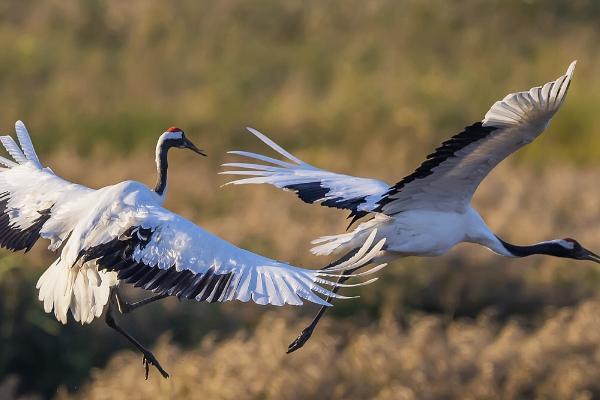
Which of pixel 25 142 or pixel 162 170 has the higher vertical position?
pixel 162 170

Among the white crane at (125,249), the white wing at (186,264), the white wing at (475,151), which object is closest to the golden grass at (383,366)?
the white crane at (125,249)

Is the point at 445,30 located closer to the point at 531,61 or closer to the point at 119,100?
the point at 531,61

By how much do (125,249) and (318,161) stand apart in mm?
10438

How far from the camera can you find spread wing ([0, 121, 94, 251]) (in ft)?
24.0

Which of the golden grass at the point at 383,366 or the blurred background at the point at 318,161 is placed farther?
the blurred background at the point at 318,161

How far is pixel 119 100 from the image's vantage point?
19000mm

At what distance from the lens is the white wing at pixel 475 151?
661cm

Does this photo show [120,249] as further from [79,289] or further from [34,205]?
[34,205]

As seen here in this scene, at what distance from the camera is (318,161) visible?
17.1 metres

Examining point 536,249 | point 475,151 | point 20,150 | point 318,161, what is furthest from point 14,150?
point 318,161

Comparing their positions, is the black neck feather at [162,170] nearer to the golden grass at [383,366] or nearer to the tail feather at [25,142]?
the tail feather at [25,142]

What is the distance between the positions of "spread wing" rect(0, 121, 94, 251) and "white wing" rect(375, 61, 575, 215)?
1546 mm

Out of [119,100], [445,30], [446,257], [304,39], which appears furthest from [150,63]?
[446,257]

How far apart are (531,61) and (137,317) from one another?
9788 mm
